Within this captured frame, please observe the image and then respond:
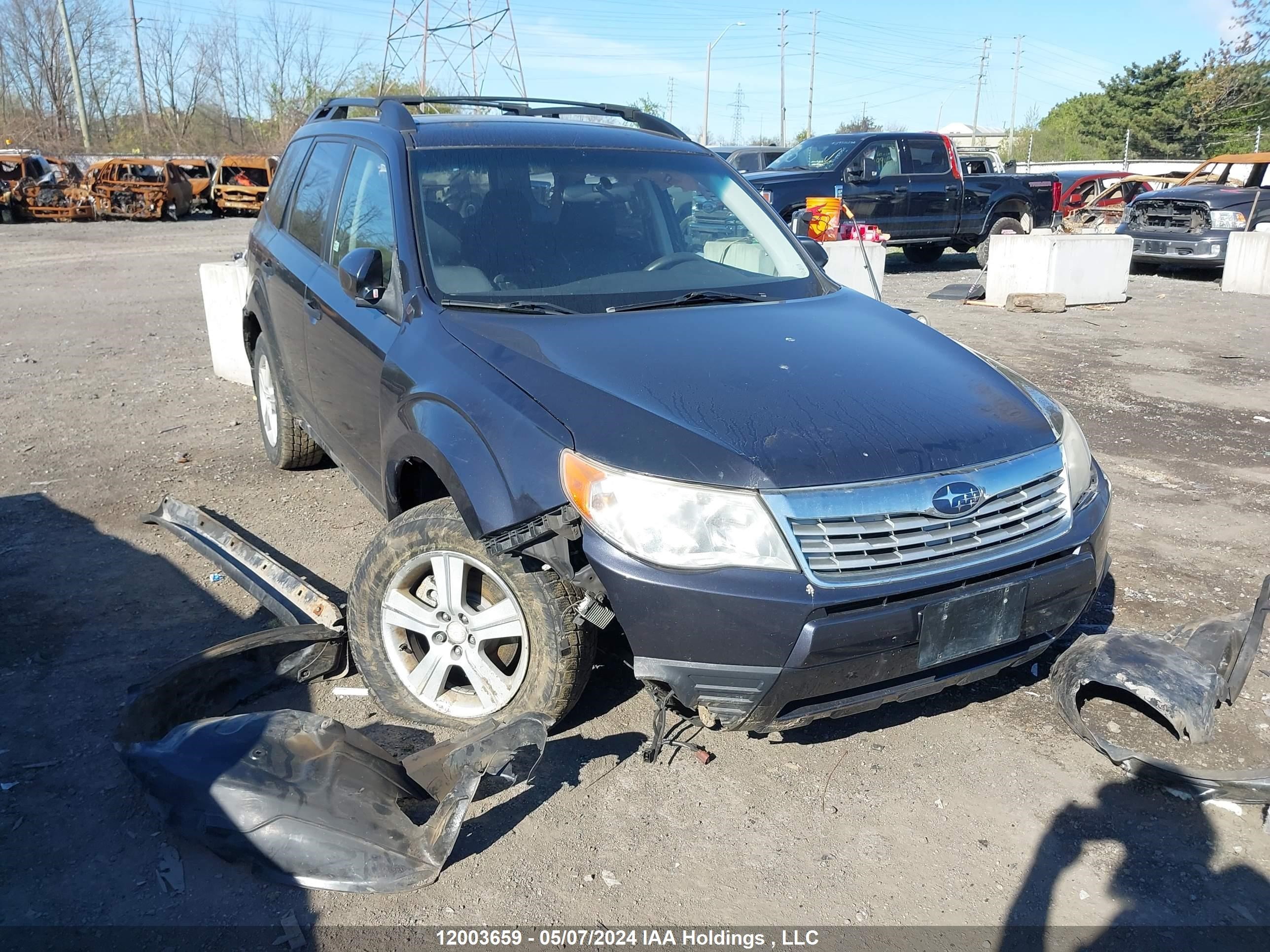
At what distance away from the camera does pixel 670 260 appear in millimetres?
3967

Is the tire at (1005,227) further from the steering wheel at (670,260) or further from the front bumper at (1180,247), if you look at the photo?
the steering wheel at (670,260)

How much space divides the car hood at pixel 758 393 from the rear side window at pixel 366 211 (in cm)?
65

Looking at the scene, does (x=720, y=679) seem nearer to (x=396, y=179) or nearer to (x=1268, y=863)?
(x=1268, y=863)

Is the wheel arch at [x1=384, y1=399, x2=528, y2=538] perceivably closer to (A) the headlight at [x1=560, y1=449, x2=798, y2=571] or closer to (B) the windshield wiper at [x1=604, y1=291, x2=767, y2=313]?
(A) the headlight at [x1=560, y1=449, x2=798, y2=571]

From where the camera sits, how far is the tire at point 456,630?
292cm

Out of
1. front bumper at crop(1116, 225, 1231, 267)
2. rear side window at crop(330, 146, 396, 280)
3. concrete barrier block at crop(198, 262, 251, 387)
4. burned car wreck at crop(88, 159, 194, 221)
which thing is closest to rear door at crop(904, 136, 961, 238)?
front bumper at crop(1116, 225, 1231, 267)

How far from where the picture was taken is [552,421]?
2.83 m

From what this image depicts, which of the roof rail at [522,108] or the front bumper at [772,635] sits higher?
the roof rail at [522,108]

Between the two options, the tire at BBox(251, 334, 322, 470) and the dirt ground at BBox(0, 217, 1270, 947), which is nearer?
the dirt ground at BBox(0, 217, 1270, 947)

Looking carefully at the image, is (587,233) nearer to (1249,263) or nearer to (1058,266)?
(1058,266)

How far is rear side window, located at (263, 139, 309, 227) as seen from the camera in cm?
523

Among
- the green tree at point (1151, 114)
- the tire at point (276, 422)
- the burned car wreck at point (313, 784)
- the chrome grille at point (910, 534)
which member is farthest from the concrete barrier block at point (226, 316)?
the green tree at point (1151, 114)

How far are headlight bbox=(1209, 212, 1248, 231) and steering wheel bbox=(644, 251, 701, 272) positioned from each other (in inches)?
550

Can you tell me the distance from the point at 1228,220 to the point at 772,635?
51.5ft
